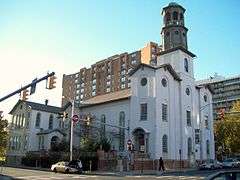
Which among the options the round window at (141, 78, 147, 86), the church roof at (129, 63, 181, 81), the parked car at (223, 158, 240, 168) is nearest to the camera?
the church roof at (129, 63, 181, 81)

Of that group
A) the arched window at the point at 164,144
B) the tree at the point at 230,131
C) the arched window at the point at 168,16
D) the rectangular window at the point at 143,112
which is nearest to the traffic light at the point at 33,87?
the rectangular window at the point at 143,112

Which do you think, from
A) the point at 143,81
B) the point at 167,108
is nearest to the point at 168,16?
the point at 143,81

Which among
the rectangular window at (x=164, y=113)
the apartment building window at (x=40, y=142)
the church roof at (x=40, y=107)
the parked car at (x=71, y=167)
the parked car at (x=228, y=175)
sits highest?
the church roof at (x=40, y=107)

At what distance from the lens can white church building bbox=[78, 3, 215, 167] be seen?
4597 cm

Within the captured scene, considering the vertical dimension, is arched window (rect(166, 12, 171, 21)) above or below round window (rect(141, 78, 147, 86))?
above

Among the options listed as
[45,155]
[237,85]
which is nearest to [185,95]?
[45,155]

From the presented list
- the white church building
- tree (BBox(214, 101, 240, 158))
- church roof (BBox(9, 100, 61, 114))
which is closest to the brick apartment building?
tree (BBox(214, 101, 240, 158))

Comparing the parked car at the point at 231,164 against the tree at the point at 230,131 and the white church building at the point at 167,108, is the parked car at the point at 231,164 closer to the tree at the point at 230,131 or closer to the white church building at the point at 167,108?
the white church building at the point at 167,108

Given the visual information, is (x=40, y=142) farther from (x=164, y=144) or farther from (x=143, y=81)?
(x=164, y=144)

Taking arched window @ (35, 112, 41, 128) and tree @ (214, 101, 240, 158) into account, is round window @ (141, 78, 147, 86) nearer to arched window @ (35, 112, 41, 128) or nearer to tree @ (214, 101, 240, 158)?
arched window @ (35, 112, 41, 128)

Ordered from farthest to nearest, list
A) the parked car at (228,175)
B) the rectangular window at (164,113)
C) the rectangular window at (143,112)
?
the rectangular window at (164,113) < the rectangular window at (143,112) < the parked car at (228,175)

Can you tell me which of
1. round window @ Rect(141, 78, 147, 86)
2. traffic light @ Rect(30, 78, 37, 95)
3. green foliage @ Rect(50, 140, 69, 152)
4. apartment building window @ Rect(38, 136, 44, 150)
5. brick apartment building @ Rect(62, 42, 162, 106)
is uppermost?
brick apartment building @ Rect(62, 42, 162, 106)

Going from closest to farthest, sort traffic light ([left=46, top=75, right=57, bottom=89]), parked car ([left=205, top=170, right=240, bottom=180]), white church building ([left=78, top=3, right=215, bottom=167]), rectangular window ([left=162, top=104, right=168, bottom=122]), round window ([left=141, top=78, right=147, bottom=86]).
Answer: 1. parked car ([left=205, top=170, right=240, bottom=180])
2. traffic light ([left=46, top=75, right=57, bottom=89])
3. white church building ([left=78, top=3, right=215, bottom=167])
4. rectangular window ([left=162, top=104, right=168, bottom=122])
5. round window ([left=141, top=78, right=147, bottom=86])

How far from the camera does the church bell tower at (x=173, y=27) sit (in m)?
50.7
